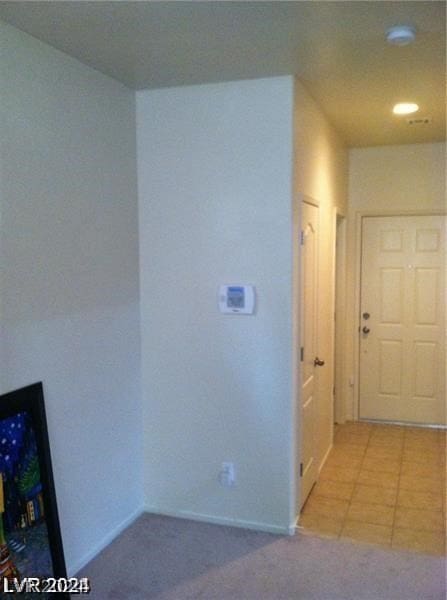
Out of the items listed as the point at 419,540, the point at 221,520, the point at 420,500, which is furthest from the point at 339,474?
the point at 221,520

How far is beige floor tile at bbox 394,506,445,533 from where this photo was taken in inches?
125

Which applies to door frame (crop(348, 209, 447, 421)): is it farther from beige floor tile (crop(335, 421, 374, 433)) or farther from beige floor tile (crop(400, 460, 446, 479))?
beige floor tile (crop(400, 460, 446, 479))

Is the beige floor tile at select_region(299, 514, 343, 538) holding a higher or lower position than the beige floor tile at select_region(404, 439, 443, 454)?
lower

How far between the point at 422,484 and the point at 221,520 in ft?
5.00

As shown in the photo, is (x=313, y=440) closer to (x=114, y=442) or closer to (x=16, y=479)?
(x=114, y=442)

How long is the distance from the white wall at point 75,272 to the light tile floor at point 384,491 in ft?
4.15

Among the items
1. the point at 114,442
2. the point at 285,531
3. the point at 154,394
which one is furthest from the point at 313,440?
the point at 114,442

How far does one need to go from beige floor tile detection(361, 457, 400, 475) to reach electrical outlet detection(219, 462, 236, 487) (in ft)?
4.41

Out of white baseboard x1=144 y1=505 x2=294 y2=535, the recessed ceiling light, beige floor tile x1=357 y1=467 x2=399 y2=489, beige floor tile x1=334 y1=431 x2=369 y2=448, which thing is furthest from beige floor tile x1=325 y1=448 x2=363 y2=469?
the recessed ceiling light

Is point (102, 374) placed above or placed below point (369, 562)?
above

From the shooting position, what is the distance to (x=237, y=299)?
10.1 ft

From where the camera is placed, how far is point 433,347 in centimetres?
493

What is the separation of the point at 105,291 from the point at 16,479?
109 centimetres

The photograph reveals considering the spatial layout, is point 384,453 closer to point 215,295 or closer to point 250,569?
point 250,569
